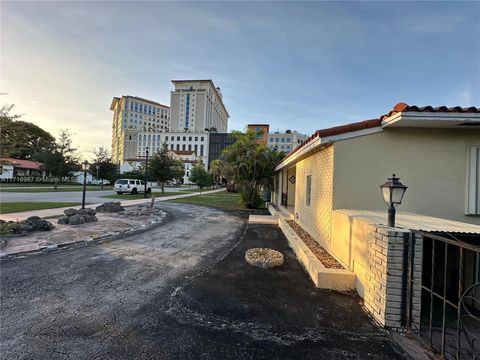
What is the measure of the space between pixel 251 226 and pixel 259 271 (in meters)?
5.13

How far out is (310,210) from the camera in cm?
718

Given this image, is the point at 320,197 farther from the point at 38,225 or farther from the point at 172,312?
the point at 38,225

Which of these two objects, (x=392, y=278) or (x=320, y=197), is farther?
(x=320, y=197)

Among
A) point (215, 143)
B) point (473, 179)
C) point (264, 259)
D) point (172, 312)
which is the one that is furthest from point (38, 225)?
point (215, 143)

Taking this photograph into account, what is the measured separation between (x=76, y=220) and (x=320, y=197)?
29.1 feet

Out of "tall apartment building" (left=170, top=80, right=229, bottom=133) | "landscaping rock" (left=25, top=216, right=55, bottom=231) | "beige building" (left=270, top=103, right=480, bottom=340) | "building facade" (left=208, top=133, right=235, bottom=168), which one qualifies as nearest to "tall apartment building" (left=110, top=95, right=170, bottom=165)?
"tall apartment building" (left=170, top=80, right=229, bottom=133)

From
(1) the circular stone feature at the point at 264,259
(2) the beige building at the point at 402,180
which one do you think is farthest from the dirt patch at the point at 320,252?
(1) the circular stone feature at the point at 264,259

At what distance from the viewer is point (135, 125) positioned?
12450 centimetres

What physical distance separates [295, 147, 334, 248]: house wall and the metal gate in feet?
6.41

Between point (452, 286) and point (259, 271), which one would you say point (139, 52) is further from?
point (452, 286)

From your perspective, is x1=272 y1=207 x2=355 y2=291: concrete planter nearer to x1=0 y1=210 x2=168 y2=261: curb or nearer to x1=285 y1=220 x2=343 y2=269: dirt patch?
x1=285 y1=220 x2=343 y2=269: dirt patch

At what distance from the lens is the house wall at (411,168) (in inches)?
205

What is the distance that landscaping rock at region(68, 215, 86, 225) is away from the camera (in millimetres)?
8779

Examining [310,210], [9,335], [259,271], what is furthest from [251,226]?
[9,335]
